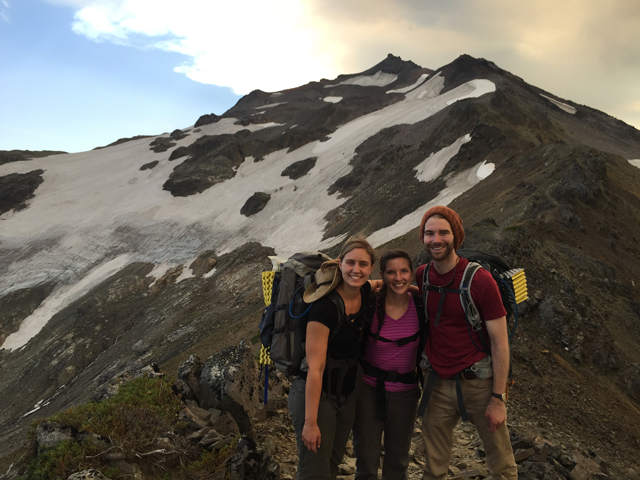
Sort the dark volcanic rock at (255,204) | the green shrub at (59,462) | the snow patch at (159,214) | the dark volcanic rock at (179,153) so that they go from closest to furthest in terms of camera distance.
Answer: the green shrub at (59,462) < the snow patch at (159,214) < the dark volcanic rock at (255,204) < the dark volcanic rock at (179,153)

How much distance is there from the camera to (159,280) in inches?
1430

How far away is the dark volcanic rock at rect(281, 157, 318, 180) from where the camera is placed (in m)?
48.2

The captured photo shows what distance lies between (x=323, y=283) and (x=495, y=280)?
1824 mm

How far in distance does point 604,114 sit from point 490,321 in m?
66.9

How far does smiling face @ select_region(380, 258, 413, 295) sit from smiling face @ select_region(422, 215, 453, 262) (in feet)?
1.01

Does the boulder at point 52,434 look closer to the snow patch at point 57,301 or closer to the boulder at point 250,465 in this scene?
the boulder at point 250,465

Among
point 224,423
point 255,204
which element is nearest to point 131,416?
point 224,423

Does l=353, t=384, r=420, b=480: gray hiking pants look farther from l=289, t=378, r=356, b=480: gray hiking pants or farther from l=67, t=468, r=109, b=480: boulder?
l=67, t=468, r=109, b=480: boulder

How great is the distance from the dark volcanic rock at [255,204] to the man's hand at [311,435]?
133 feet

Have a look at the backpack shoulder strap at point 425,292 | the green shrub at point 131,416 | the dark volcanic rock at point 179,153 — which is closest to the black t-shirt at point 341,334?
the backpack shoulder strap at point 425,292

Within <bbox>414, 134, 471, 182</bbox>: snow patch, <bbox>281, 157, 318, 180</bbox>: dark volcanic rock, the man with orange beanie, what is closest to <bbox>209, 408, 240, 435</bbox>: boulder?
the man with orange beanie

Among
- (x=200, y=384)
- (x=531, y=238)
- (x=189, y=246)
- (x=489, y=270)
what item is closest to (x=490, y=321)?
(x=489, y=270)

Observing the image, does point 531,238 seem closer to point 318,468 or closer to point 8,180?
point 318,468

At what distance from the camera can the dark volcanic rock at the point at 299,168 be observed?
48.2m
